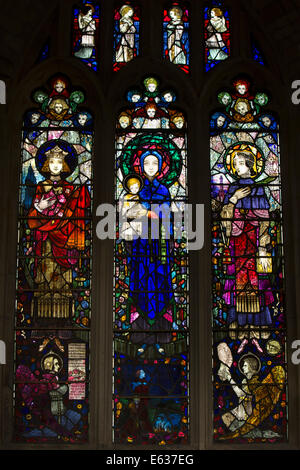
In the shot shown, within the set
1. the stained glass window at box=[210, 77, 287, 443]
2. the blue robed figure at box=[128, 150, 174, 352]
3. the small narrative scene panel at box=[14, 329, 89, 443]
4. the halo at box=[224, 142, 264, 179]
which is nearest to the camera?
the small narrative scene panel at box=[14, 329, 89, 443]

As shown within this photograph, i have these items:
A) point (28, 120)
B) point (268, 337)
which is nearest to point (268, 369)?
point (268, 337)

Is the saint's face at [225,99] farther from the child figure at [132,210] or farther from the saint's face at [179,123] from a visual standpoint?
the child figure at [132,210]

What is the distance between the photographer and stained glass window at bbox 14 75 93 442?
874cm

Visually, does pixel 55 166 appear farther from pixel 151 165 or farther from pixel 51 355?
pixel 51 355

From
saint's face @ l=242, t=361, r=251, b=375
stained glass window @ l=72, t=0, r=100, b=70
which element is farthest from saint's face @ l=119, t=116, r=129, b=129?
saint's face @ l=242, t=361, r=251, b=375

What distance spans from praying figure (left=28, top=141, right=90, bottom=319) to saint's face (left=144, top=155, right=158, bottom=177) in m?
0.65

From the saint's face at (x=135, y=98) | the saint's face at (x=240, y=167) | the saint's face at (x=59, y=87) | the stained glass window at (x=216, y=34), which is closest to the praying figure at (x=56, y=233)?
the saint's face at (x=59, y=87)

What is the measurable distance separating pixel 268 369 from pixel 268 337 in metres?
0.31

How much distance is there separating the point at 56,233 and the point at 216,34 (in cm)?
272

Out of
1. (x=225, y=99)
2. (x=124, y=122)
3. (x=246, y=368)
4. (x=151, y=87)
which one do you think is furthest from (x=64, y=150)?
(x=246, y=368)

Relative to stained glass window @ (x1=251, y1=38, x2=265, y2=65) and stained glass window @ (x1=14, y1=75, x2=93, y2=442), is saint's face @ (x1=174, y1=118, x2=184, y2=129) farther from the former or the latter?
stained glass window @ (x1=251, y1=38, x2=265, y2=65)

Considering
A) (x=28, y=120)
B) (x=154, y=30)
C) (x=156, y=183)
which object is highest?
(x=154, y=30)

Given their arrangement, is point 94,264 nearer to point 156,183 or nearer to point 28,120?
point 156,183

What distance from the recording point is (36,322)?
352 inches
